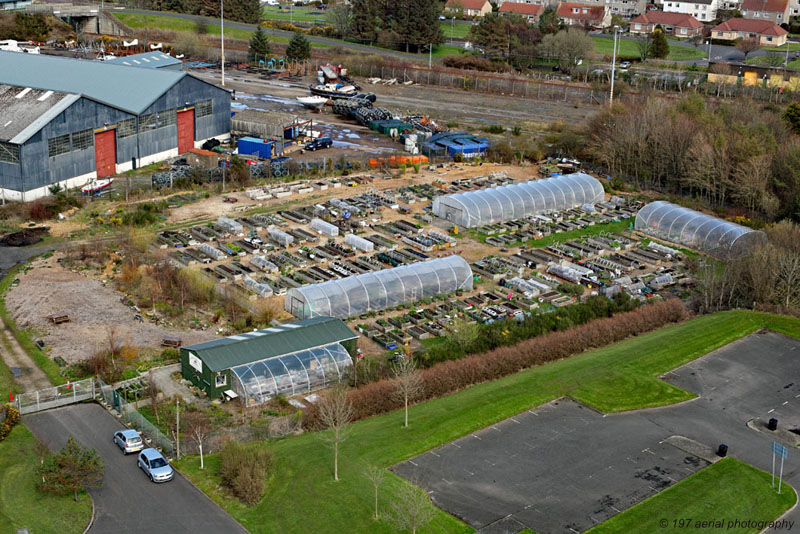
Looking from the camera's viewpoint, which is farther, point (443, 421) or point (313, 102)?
point (313, 102)

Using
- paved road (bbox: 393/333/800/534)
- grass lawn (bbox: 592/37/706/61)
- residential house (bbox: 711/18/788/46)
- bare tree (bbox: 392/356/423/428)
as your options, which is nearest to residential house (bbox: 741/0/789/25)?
residential house (bbox: 711/18/788/46)

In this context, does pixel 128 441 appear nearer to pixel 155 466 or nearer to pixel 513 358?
pixel 155 466

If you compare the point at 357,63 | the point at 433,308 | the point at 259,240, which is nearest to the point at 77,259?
the point at 259,240

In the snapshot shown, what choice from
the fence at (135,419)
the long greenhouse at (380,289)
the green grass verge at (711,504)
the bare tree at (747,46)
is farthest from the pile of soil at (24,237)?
the bare tree at (747,46)

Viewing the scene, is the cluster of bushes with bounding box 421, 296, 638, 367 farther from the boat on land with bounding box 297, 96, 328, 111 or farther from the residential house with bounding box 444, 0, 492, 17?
A: the residential house with bounding box 444, 0, 492, 17

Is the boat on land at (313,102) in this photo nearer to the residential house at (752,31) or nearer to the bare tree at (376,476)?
the bare tree at (376,476)

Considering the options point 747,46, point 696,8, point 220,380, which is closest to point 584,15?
point 696,8
